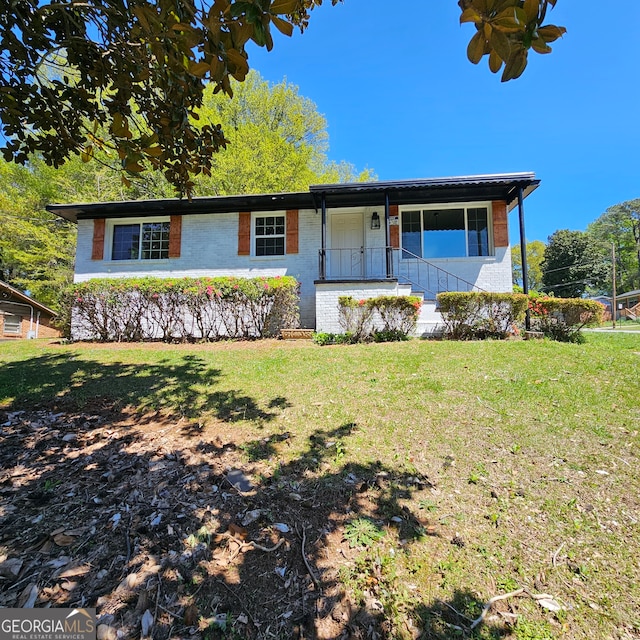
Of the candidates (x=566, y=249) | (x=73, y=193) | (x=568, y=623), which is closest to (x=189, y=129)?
(x=568, y=623)

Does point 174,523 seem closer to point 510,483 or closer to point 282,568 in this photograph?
point 282,568

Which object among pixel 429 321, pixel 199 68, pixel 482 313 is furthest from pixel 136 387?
pixel 482 313

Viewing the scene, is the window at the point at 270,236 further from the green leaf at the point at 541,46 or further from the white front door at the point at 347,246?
the green leaf at the point at 541,46

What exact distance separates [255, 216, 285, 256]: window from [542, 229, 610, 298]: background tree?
1071 inches

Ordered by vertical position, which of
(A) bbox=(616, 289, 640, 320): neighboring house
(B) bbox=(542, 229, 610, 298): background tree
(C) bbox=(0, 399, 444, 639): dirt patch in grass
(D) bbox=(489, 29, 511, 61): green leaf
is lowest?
(C) bbox=(0, 399, 444, 639): dirt patch in grass

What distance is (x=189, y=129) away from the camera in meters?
3.27

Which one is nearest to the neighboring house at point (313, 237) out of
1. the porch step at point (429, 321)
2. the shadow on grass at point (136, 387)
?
the porch step at point (429, 321)

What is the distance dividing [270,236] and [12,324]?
14701 millimetres

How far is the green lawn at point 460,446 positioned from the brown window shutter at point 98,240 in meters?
6.40

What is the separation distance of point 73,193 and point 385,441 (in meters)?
21.2

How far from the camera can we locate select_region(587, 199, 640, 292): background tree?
42406mm

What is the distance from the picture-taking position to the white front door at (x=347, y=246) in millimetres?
11266

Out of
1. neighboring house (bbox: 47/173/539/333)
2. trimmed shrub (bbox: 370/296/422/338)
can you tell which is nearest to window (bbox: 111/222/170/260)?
neighboring house (bbox: 47/173/539/333)

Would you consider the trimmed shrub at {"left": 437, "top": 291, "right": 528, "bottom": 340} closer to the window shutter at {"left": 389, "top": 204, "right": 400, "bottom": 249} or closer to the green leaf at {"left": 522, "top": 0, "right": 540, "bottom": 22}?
the window shutter at {"left": 389, "top": 204, "right": 400, "bottom": 249}
